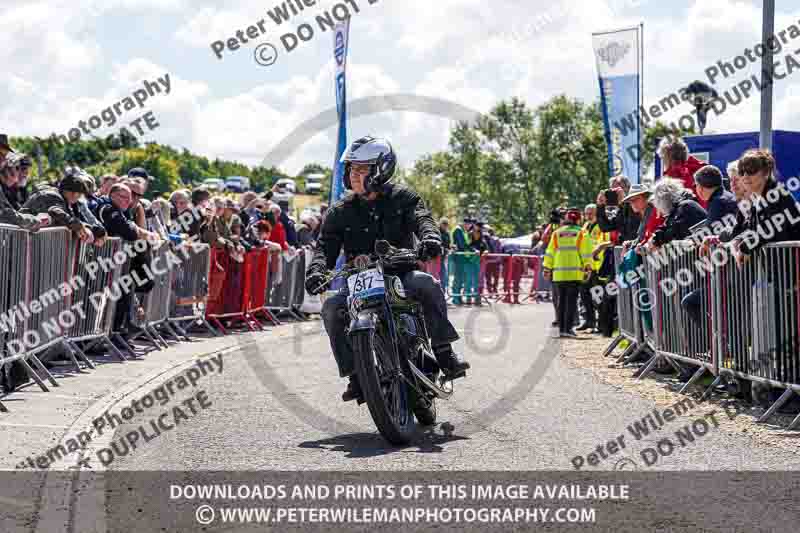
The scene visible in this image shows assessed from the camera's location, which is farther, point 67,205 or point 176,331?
point 176,331

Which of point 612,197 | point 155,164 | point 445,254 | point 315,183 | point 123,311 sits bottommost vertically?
point 123,311

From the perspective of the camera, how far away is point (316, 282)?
798 centimetres

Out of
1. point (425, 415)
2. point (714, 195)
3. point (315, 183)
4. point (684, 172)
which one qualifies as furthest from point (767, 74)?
point (315, 183)

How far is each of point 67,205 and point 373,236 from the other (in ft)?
14.8

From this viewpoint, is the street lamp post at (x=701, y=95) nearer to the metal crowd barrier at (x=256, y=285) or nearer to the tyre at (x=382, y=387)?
the metal crowd barrier at (x=256, y=285)

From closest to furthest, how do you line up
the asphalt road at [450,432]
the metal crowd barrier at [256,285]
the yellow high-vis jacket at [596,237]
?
the asphalt road at [450,432] < the yellow high-vis jacket at [596,237] < the metal crowd barrier at [256,285]

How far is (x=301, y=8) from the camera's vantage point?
15188 mm

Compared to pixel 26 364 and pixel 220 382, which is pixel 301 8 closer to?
pixel 220 382

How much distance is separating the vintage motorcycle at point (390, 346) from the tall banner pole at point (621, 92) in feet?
48.8

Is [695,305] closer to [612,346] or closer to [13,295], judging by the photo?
[612,346]

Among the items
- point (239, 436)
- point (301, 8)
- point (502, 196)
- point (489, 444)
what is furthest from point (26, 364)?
point (502, 196)

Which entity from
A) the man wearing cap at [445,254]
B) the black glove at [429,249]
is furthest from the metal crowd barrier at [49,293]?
the man wearing cap at [445,254]

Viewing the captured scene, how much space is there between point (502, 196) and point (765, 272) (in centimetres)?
10308

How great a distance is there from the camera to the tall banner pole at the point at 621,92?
72.5 ft
